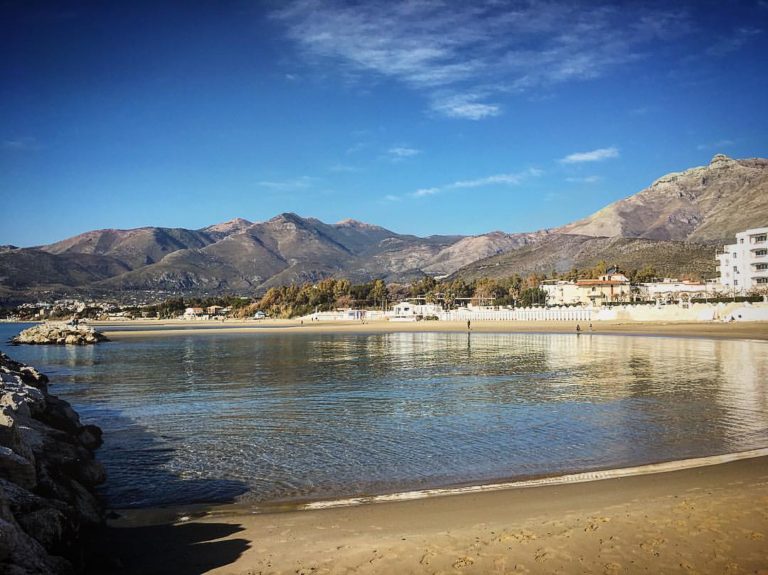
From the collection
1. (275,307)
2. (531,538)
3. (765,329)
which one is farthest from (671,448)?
(275,307)

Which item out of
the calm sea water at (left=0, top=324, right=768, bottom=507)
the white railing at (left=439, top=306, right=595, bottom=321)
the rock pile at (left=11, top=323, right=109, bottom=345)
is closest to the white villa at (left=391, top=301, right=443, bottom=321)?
the white railing at (left=439, top=306, right=595, bottom=321)

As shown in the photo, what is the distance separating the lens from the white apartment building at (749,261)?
76.6 m

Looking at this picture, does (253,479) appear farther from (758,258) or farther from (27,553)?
(758,258)

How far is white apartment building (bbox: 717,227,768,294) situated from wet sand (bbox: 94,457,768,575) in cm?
7888

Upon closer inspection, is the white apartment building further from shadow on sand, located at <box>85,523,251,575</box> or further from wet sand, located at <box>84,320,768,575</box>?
shadow on sand, located at <box>85,523,251,575</box>

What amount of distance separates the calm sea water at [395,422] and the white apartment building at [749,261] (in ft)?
170

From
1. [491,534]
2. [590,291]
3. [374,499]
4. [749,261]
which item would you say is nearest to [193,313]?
[590,291]

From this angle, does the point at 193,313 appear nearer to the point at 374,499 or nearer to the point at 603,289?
the point at 603,289

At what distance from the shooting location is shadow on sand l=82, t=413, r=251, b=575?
7.23 m

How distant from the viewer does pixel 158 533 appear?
861 cm

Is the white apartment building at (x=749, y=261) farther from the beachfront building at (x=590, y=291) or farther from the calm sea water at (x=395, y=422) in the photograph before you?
the calm sea water at (x=395, y=422)

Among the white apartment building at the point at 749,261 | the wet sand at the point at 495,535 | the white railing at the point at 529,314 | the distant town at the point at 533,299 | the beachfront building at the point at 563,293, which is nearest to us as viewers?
the wet sand at the point at 495,535

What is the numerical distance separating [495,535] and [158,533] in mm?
4874

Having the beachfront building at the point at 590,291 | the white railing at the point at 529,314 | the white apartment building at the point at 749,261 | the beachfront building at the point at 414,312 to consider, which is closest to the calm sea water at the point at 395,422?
the white apartment building at the point at 749,261
